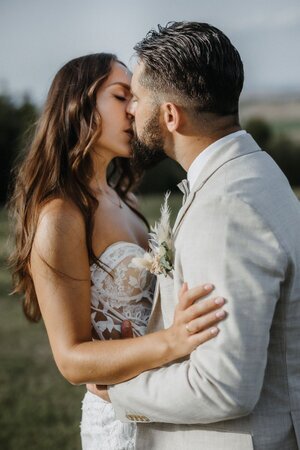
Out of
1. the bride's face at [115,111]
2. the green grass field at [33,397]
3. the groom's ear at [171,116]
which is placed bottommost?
the green grass field at [33,397]

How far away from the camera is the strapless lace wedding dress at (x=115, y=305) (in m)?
3.19

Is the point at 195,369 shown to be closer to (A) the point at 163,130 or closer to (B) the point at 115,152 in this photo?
(A) the point at 163,130

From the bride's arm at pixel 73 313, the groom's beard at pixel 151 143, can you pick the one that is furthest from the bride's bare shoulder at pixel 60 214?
the groom's beard at pixel 151 143

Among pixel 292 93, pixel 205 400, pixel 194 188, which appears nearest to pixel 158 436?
pixel 205 400

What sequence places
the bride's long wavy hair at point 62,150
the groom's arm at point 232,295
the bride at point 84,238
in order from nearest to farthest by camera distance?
the groom's arm at point 232,295 → the bride at point 84,238 → the bride's long wavy hair at point 62,150

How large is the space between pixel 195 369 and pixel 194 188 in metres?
0.62

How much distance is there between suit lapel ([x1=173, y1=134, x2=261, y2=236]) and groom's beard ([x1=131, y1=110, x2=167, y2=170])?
319mm

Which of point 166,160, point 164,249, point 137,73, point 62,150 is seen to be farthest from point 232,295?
point 166,160

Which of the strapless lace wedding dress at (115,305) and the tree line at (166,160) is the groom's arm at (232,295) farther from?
the tree line at (166,160)

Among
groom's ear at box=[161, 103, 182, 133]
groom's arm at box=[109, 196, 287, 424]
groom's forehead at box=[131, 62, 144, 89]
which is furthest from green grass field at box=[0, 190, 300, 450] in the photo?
Result: groom's arm at box=[109, 196, 287, 424]

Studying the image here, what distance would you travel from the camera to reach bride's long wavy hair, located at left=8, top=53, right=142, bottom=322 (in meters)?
3.21

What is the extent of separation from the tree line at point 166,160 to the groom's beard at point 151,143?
23.1 ft

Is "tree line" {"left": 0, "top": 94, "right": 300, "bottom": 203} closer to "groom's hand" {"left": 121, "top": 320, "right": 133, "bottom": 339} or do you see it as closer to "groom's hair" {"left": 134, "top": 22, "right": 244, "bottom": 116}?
"groom's hand" {"left": 121, "top": 320, "right": 133, "bottom": 339}

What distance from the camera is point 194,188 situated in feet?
8.05
